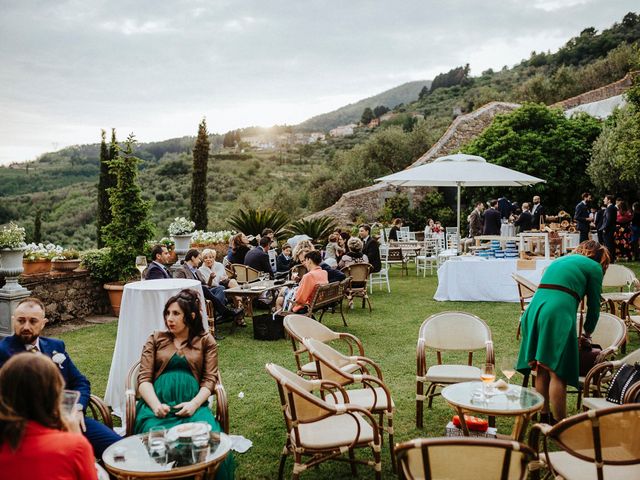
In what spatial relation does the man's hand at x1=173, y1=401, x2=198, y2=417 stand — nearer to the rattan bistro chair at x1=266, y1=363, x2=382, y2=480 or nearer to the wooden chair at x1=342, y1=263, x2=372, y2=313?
the rattan bistro chair at x1=266, y1=363, x2=382, y2=480

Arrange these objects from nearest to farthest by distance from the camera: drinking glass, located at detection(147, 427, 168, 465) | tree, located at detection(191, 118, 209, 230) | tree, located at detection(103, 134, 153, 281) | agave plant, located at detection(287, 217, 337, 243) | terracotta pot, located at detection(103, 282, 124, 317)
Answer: drinking glass, located at detection(147, 427, 168, 465), terracotta pot, located at detection(103, 282, 124, 317), tree, located at detection(103, 134, 153, 281), agave plant, located at detection(287, 217, 337, 243), tree, located at detection(191, 118, 209, 230)

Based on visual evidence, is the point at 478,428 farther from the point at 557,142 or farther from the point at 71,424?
the point at 557,142

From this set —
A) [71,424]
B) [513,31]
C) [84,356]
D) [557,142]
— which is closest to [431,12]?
[557,142]

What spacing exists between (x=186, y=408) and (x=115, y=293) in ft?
21.5

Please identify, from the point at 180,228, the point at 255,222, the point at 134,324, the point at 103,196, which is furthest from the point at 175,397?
the point at 103,196

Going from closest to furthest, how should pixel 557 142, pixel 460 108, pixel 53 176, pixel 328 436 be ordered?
1. pixel 328 436
2. pixel 557 142
3. pixel 53 176
4. pixel 460 108

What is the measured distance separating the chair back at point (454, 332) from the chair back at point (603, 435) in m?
2.05

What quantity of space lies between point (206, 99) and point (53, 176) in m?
19.2

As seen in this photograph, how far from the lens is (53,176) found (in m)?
38.0

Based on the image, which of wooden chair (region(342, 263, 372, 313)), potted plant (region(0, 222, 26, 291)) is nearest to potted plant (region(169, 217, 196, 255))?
potted plant (region(0, 222, 26, 291))

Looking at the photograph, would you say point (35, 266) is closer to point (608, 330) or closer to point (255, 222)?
point (255, 222)

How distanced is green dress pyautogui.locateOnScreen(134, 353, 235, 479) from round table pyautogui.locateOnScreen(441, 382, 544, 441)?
1446 millimetres

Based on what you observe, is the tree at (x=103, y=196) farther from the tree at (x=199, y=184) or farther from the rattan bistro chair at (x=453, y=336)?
the rattan bistro chair at (x=453, y=336)

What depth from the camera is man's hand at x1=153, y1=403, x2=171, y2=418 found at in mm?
3230
